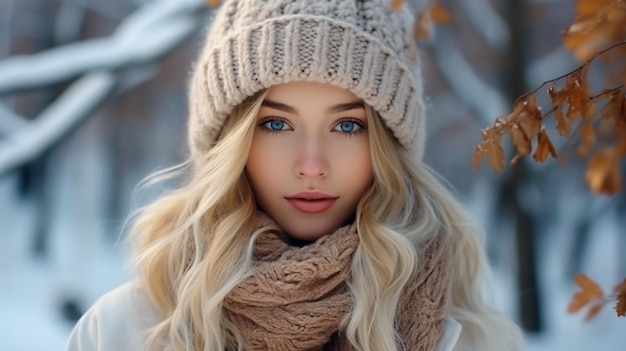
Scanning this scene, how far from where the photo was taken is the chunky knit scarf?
58.1 inches

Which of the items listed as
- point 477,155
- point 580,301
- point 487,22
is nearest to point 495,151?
point 477,155

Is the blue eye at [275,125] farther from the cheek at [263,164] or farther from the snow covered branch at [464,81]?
the snow covered branch at [464,81]

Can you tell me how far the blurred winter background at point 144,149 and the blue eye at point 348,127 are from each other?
2647mm

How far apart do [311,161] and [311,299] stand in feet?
0.83

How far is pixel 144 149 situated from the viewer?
4.47 metres

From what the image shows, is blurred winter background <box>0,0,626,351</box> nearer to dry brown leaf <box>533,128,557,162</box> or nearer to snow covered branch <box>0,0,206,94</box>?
snow covered branch <box>0,0,206,94</box>

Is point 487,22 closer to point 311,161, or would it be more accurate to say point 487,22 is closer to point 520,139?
point 311,161

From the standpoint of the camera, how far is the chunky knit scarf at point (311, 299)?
1.48 meters

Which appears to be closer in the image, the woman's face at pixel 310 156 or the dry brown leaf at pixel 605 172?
the dry brown leaf at pixel 605 172

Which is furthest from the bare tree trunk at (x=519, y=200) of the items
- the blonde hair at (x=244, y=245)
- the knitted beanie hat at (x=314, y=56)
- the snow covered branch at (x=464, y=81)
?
the knitted beanie hat at (x=314, y=56)

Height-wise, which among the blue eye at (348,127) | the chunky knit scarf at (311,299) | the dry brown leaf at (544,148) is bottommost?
the chunky knit scarf at (311,299)

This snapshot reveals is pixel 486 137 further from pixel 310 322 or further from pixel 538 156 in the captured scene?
pixel 310 322

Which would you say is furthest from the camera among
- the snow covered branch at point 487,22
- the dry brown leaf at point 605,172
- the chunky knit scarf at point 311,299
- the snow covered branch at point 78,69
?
the snow covered branch at point 78,69

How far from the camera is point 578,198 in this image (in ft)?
14.4
